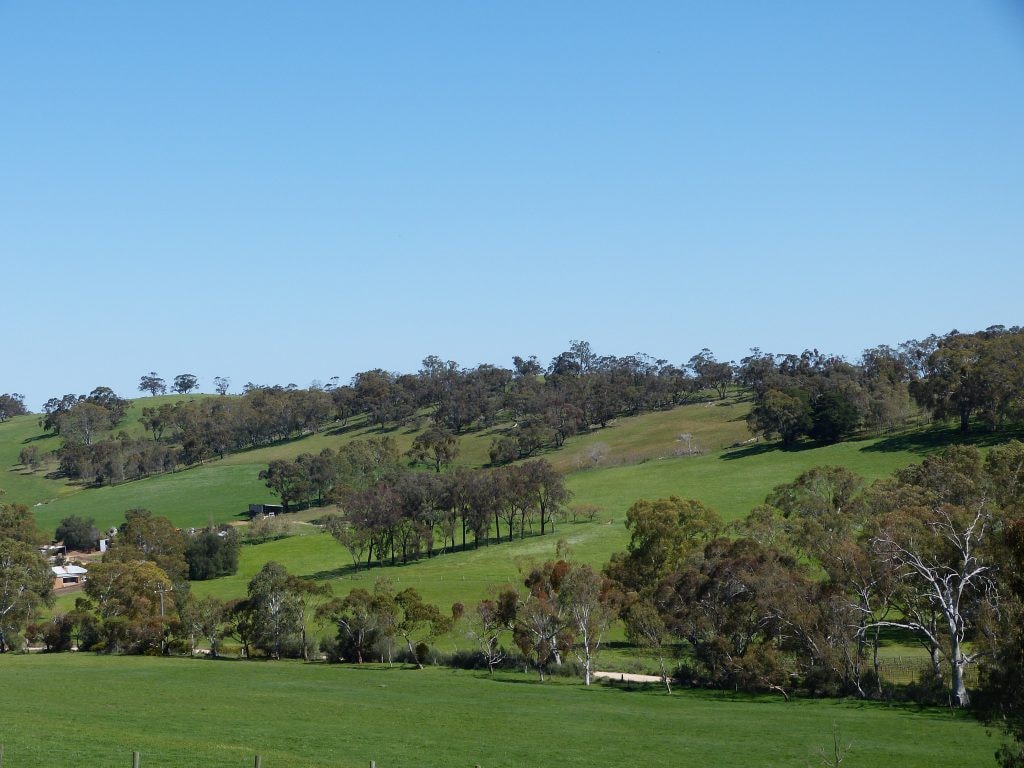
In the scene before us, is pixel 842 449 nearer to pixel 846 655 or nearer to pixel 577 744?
pixel 846 655

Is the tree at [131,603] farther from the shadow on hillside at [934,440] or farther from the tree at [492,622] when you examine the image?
the shadow on hillside at [934,440]

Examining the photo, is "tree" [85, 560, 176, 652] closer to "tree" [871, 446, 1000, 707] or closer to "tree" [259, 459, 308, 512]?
"tree" [871, 446, 1000, 707]

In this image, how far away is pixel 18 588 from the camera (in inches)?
3219

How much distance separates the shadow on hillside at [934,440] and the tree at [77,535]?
9583cm

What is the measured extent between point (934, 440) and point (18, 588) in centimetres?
9341

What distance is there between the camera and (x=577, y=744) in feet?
128

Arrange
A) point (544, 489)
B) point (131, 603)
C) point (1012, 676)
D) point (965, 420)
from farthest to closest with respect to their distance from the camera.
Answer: point (965, 420), point (544, 489), point (131, 603), point (1012, 676)

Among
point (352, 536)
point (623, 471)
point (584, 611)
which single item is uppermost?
point (623, 471)

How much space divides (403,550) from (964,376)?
65.2 m

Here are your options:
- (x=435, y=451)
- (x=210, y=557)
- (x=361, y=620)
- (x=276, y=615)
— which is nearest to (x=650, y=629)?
(x=361, y=620)

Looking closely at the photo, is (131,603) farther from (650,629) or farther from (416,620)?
(650,629)

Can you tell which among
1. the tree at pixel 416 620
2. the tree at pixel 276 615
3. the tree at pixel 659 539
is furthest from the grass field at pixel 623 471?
the tree at pixel 276 615

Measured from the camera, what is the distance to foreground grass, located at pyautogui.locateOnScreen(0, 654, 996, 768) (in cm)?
3506

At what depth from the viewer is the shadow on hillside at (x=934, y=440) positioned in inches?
4456
